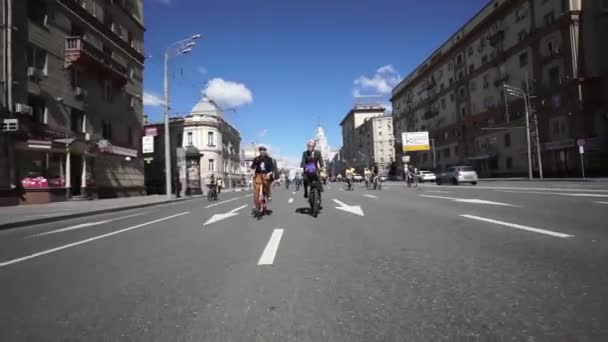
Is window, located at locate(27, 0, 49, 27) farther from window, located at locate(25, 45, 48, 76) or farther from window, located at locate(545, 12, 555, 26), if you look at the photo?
window, located at locate(545, 12, 555, 26)

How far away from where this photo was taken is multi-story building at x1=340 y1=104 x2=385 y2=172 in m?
123

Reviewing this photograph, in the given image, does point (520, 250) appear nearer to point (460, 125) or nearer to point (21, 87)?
point (21, 87)

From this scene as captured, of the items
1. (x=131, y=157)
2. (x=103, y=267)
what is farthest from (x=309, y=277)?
(x=131, y=157)

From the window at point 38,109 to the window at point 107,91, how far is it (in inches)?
268

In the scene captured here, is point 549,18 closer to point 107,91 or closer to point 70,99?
point 107,91

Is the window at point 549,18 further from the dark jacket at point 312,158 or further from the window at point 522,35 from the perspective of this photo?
the dark jacket at point 312,158

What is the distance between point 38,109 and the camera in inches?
794

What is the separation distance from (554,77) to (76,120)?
43.7 metres

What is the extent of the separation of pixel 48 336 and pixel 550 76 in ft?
153

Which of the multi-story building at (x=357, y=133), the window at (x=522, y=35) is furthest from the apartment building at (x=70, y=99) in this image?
the multi-story building at (x=357, y=133)

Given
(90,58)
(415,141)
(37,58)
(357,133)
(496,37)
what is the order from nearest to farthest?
1. (37,58)
2. (90,58)
3. (496,37)
4. (415,141)
5. (357,133)

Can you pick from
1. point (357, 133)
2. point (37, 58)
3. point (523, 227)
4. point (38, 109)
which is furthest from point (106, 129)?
point (357, 133)

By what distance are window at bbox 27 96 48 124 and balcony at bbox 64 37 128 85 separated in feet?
11.6

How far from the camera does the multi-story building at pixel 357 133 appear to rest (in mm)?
122963
